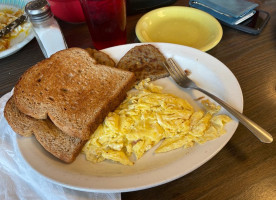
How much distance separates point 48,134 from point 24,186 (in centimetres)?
24

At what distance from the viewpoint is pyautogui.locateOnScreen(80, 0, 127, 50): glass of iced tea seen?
1338mm

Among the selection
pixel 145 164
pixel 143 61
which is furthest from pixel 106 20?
pixel 145 164

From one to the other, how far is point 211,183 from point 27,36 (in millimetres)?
1609

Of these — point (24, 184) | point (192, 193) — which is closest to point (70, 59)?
point (24, 184)

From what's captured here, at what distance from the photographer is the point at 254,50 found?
147 centimetres

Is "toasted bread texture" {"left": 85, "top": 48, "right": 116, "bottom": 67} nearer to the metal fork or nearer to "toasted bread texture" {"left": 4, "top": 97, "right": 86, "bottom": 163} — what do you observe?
the metal fork

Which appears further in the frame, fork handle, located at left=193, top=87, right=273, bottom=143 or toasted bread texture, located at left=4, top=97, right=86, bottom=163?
toasted bread texture, located at left=4, top=97, right=86, bottom=163

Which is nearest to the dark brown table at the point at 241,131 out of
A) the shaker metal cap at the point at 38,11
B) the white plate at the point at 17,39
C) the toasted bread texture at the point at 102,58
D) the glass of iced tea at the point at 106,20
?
the white plate at the point at 17,39

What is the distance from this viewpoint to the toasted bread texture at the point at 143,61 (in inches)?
52.1

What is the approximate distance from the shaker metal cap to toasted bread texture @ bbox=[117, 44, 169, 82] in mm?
501

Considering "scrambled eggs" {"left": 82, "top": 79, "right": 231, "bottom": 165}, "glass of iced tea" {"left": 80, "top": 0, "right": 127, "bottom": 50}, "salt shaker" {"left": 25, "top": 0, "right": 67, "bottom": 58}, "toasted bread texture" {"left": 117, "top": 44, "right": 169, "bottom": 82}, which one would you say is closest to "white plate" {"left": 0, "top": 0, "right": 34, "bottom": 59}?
"salt shaker" {"left": 25, "top": 0, "right": 67, "bottom": 58}

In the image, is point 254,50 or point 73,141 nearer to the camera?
point 73,141

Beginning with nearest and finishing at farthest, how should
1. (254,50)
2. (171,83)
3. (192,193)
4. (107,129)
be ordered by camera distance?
(192,193), (107,129), (171,83), (254,50)

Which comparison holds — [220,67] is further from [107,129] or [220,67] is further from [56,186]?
[56,186]
